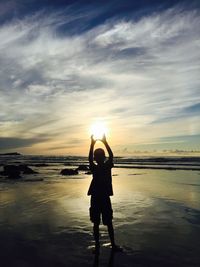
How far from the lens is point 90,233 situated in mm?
9977

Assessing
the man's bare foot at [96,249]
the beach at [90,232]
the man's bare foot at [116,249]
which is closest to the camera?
the beach at [90,232]

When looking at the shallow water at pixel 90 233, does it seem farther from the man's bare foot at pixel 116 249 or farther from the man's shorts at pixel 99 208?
the man's shorts at pixel 99 208

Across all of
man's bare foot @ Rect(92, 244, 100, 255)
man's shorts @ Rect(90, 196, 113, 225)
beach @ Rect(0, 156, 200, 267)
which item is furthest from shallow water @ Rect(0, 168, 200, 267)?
man's shorts @ Rect(90, 196, 113, 225)

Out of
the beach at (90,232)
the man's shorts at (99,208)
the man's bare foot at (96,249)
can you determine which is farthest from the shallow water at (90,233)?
the man's shorts at (99,208)

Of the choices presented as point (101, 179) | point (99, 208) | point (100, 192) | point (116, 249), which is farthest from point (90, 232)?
point (101, 179)

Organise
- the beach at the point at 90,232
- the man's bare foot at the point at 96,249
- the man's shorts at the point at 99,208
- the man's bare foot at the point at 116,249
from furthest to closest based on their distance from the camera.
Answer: the man's shorts at the point at 99,208, the man's bare foot at the point at 116,249, the man's bare foot at the point at 96,249, the beach at the point at 90,232

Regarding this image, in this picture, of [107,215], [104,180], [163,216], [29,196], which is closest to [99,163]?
[104,180]

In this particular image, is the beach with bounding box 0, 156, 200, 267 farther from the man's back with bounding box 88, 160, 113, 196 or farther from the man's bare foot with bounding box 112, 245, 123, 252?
the man's back with bounding box 88, 160, 113, 196

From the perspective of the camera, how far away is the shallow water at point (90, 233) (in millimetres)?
7730

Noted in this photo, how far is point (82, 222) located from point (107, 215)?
3.17 m

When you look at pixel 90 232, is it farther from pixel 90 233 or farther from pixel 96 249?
pixel 96 249

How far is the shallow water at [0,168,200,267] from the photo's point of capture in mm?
7730

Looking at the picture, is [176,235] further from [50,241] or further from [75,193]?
[75,193]

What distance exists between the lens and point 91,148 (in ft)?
29.2
